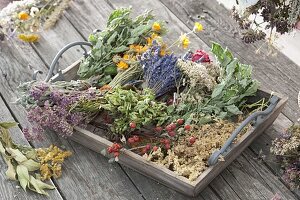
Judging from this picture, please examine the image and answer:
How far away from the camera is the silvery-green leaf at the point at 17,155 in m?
2.06

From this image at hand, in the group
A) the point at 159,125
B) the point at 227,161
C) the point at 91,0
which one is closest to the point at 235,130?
the point at 227,161

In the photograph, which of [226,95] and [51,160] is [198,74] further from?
[51,160]

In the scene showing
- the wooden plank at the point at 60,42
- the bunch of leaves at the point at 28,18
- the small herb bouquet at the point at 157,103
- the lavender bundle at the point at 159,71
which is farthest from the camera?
the bunch of leaves at the point at 28,18

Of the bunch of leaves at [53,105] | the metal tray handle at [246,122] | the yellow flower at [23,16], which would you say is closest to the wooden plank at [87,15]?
the yellow flower at [23,16]

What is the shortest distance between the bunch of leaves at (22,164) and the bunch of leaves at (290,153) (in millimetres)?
859

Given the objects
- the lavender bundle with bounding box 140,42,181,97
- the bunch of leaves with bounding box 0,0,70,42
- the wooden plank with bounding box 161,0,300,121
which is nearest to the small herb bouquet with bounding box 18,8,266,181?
the lavender bundle with bounding box 140,42,181,97

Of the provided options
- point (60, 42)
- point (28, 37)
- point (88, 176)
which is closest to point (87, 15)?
point (60, 42)

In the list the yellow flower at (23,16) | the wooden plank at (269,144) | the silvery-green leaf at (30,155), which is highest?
the wooden plank at (269,144)

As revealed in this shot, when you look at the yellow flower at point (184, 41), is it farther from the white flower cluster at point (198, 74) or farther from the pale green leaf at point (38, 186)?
the pale green leaf at point (38, 186)

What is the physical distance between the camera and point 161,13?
2656mm

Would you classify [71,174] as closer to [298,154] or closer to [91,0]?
[298,154]

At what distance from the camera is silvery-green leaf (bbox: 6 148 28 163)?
2.06 meters

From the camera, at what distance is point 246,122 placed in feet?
6.30

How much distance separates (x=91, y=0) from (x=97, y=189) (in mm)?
1120
